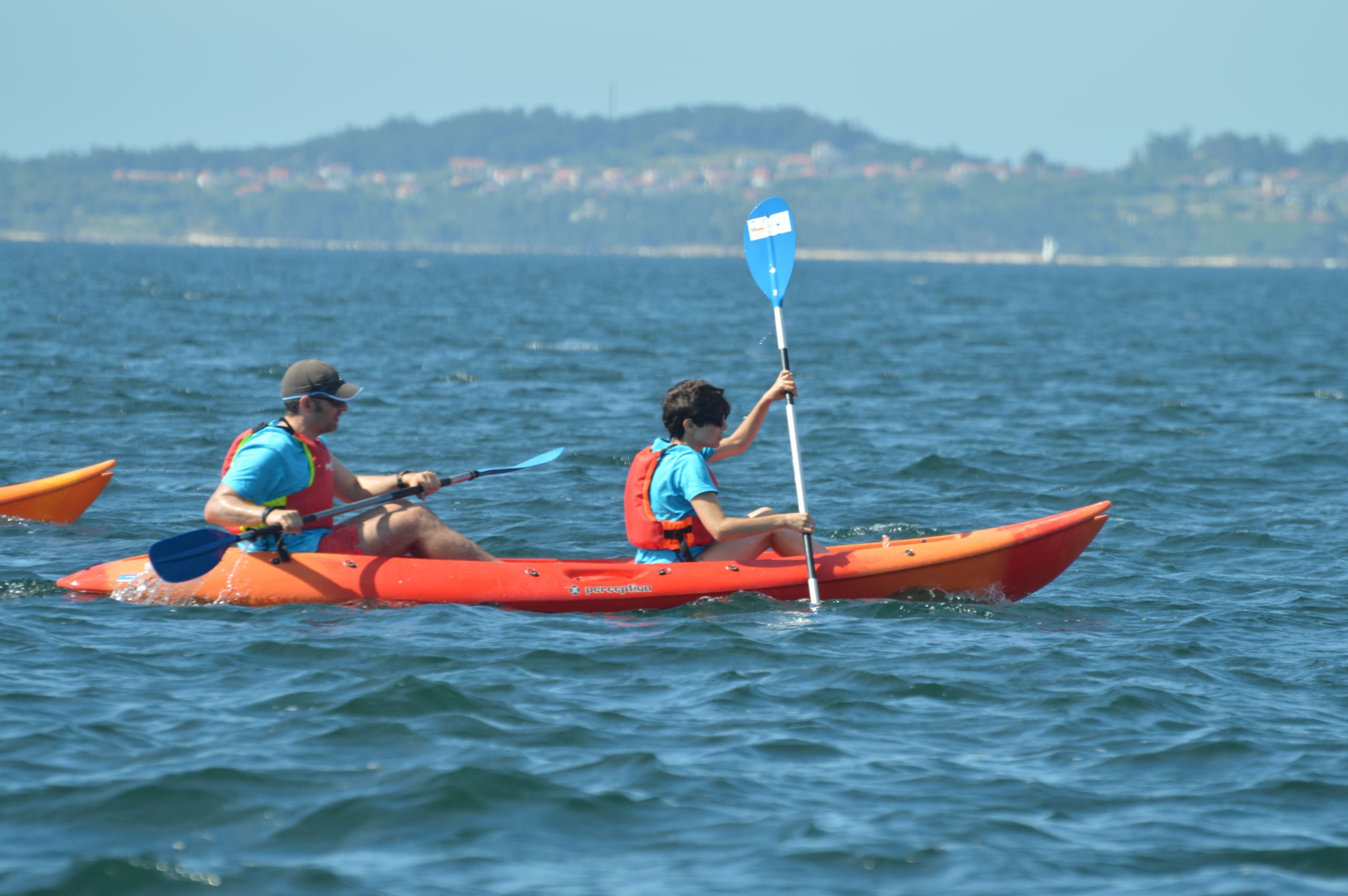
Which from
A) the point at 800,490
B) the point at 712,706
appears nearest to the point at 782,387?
the point at 800,490

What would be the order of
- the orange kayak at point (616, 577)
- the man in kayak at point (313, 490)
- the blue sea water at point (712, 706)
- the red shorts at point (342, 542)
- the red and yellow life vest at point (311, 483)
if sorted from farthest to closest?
the red shorts at point (342, 542)
the orange kayak at point (616, 577)
the red and yellow life vest at point (311, 483)
the man in kayak at point (313, 490)
the blue sea water at point (712, 706)

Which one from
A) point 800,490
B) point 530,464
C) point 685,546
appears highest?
point 530,464

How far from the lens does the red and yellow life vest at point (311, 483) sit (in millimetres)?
6941

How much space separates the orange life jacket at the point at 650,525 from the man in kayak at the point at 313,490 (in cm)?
80

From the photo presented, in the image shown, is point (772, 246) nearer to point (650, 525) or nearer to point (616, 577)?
point (650, 525)

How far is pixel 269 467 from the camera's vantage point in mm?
6832

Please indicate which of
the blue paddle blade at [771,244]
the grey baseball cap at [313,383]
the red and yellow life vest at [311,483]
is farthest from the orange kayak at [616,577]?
the blue paddle blade at [771,244]

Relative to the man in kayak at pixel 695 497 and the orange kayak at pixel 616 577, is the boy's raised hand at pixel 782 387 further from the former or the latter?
the orange kayak at pixel 616 577

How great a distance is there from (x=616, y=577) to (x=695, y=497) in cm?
67

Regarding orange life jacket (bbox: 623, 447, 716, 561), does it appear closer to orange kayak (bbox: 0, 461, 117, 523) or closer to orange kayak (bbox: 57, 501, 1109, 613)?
orange kayak (bbox: 57, 501, 1109, 613)

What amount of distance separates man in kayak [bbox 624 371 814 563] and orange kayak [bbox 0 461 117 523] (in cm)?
419

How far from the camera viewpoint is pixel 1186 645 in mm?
6961

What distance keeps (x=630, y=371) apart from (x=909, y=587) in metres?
15.6

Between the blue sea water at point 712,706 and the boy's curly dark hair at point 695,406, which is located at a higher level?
the boy's curly dark hair at point 695,406
